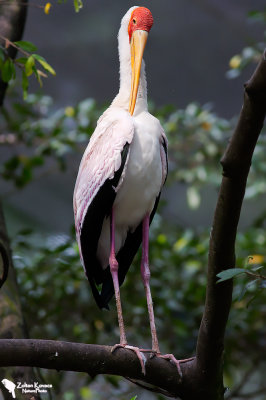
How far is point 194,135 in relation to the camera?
14.7 ft

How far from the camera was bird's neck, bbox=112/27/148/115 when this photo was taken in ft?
7.88

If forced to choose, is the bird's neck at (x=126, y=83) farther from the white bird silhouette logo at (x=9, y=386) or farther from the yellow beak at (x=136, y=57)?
the white bird silhouette logo at (x=9, y=386)

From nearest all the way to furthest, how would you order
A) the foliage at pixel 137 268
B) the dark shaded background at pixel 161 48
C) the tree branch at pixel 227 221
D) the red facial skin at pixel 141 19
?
the tree branch at pixel 227 221 < the red facial skin at pixel 141 19 < the foliage at pixel 137 268 < the dark shaded background at pixel 161 48

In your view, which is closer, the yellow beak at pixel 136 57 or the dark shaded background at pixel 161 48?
the yellow beak at pixel 136 57

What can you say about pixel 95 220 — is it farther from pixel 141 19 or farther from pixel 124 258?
pixel 141 19

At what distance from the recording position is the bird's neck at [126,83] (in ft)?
7.88

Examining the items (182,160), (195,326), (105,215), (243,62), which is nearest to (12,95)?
(182,160)

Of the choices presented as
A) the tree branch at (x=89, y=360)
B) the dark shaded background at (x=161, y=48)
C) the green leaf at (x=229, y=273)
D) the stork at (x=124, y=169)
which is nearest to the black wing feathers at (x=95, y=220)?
the stork at (x=124, y=169)

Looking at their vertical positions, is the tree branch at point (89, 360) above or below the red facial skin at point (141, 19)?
below

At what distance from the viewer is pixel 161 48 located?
219 inches

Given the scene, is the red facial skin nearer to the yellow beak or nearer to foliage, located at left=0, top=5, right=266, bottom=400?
the yellow beak

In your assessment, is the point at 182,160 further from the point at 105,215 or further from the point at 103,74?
the point at 105,215

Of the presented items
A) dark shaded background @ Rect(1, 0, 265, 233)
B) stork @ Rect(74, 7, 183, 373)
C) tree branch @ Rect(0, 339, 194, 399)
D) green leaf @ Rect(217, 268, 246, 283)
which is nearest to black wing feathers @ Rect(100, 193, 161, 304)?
stork @ Rect(74, 7, 183, 373)

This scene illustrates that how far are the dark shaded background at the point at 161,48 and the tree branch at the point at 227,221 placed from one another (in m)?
3.45
